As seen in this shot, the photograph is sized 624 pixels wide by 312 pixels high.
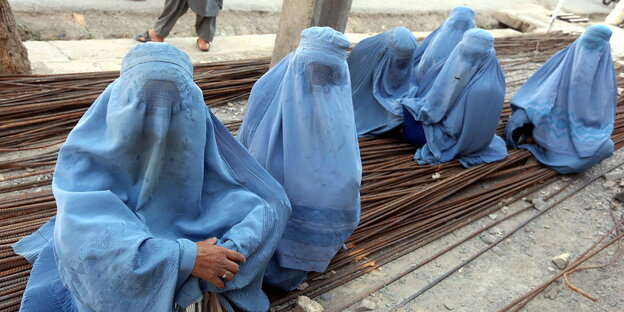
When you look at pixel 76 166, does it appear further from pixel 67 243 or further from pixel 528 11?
pixel 528 11

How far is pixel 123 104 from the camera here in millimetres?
1974

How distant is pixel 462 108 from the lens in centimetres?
476

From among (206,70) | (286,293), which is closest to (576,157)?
(286,293)

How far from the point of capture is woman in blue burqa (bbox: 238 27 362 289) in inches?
110

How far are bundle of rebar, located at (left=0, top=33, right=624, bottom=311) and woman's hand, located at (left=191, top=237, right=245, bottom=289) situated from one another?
93 centimetres

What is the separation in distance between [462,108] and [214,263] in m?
3.29

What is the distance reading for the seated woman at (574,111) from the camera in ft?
16.9

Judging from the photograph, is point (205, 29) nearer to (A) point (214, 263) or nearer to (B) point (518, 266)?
(B) point (518, 266)

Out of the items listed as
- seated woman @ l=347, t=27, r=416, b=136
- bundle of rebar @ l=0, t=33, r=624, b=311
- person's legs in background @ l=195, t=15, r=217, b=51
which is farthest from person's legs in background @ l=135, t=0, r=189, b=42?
seated woman @ l=347, t=27, r=416, b=136

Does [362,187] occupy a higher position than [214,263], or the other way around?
[214,263]

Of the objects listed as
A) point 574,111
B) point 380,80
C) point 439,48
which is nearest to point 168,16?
point 380,80

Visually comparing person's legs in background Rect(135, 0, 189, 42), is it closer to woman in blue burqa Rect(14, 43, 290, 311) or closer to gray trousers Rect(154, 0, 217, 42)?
gray trousers Rect(154, 0, 217, 42)

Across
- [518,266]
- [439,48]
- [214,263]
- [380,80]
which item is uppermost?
[214,263]

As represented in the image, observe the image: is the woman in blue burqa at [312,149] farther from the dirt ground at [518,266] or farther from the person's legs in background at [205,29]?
the person's legs in background at [205,29]
